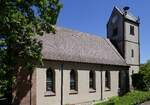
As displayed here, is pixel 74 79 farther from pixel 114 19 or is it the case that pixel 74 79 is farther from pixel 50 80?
pixel 114 19

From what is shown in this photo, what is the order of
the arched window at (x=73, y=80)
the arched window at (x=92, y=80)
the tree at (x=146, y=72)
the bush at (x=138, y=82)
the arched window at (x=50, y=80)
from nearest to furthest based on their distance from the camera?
the arched window at (x=50, y=80)
the arched window at (x=73, y=80)
the arched window at (x=92, y=80)
the bush at (x=138, y=82)
the tree at (x=146, y=72)

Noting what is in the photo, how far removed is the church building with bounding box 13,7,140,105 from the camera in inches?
1145

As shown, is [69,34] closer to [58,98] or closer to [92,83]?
[92,83]

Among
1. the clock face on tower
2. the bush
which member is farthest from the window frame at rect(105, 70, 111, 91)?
the clock face on tower

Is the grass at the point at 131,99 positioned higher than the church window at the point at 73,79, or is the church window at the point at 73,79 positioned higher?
the church window at the point at 73,79

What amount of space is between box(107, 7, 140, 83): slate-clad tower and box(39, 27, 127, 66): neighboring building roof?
4.96 ft

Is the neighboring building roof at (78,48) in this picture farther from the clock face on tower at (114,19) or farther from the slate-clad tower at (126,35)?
the clock face on tower at (114,19)

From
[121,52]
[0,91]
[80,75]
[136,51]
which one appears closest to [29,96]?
[0,91]

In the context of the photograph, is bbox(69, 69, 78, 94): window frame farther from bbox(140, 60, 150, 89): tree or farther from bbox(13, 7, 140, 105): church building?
bbox(140, 60, 150, 89): tree

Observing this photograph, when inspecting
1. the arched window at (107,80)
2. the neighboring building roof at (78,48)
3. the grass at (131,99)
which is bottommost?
the grass at (131,99)

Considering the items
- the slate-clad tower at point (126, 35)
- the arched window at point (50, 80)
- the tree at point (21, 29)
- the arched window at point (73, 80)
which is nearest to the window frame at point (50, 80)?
the arched window at point (50, 80)

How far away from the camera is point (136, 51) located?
46.8m

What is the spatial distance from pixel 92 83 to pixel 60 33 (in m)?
7.38

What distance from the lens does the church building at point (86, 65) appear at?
29094 mm
